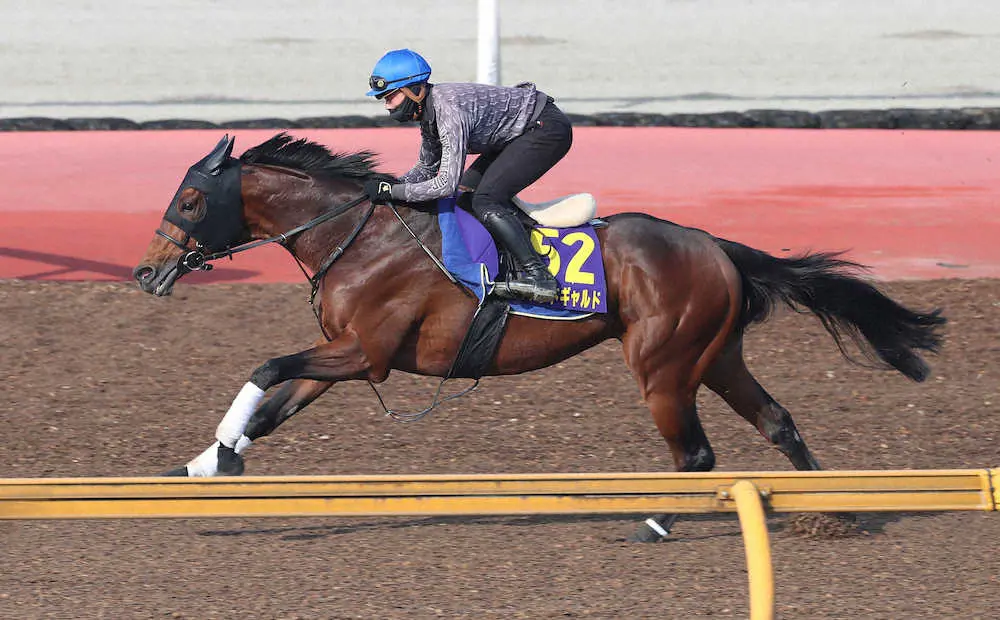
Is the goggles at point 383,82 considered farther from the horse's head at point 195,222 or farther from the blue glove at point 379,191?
the horse's head at point 195,222

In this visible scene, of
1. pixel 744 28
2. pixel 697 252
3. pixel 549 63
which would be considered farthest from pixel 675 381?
pixel 744 28

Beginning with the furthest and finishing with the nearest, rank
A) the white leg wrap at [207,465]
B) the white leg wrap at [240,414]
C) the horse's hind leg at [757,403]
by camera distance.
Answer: the horse's hind leg at [757,403] → the white leg wrap at [207,465] → the white leg wrap at [240,414]

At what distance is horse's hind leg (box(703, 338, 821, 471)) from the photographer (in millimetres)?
7559

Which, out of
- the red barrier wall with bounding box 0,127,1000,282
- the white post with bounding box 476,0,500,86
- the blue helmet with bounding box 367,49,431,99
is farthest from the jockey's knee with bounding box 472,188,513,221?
the white post with bounding box 476,0,500,86

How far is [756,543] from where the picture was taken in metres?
4.98

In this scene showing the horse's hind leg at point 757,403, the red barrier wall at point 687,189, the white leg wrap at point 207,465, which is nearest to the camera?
the white leg wrap at point 207,465

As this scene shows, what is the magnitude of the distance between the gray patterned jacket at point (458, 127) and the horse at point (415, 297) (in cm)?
25

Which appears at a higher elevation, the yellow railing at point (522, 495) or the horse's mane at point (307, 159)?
the horse's mane at point (307, 159)

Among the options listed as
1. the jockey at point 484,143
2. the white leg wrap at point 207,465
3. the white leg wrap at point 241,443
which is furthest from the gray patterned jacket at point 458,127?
the white leg wrap at point 207,465

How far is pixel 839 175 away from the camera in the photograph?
1686 cm

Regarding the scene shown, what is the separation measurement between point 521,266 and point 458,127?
73 cm

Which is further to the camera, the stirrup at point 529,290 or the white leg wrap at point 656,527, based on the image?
the white leg wrap at point 656,527

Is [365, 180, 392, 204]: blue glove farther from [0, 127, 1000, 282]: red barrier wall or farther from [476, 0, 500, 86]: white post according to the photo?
[476, 0, 500, 86]: white post

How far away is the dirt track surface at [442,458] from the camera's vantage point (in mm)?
6430
